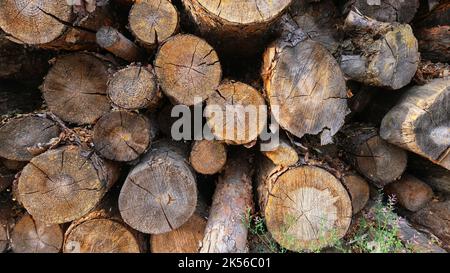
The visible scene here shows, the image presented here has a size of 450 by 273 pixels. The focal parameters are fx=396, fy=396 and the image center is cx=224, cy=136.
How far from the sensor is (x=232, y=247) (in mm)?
2562

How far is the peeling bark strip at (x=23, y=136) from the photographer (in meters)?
2.69

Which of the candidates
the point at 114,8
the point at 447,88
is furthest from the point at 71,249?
the point at 447,88

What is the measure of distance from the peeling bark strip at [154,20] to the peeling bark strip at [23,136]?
3.01ft

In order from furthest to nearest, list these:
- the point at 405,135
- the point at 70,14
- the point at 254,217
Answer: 1. the point at 254,217
2. the point at 405,135
3. the point at 70,14

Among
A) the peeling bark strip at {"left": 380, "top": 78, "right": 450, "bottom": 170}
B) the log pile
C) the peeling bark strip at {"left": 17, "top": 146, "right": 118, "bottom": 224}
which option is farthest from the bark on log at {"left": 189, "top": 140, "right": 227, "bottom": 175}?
the peeling bark strip at {"left": 380, "top": 78, "right": 450, "bottom": 170}

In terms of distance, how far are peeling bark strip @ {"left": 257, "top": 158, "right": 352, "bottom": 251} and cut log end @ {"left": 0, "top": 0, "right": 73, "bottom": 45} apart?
170cm

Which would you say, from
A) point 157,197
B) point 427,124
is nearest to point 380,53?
point 427,124

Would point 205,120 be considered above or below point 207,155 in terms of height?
above

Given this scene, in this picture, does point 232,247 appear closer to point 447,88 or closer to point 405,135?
point 405,135

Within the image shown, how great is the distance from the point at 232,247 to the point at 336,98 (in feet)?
3.86

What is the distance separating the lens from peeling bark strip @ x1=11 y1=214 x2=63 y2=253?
296 cm

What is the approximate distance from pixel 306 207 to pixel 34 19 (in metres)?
2.09

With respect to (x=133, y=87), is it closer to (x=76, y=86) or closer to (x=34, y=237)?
(x=76, y=86)

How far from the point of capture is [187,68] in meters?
2.61
